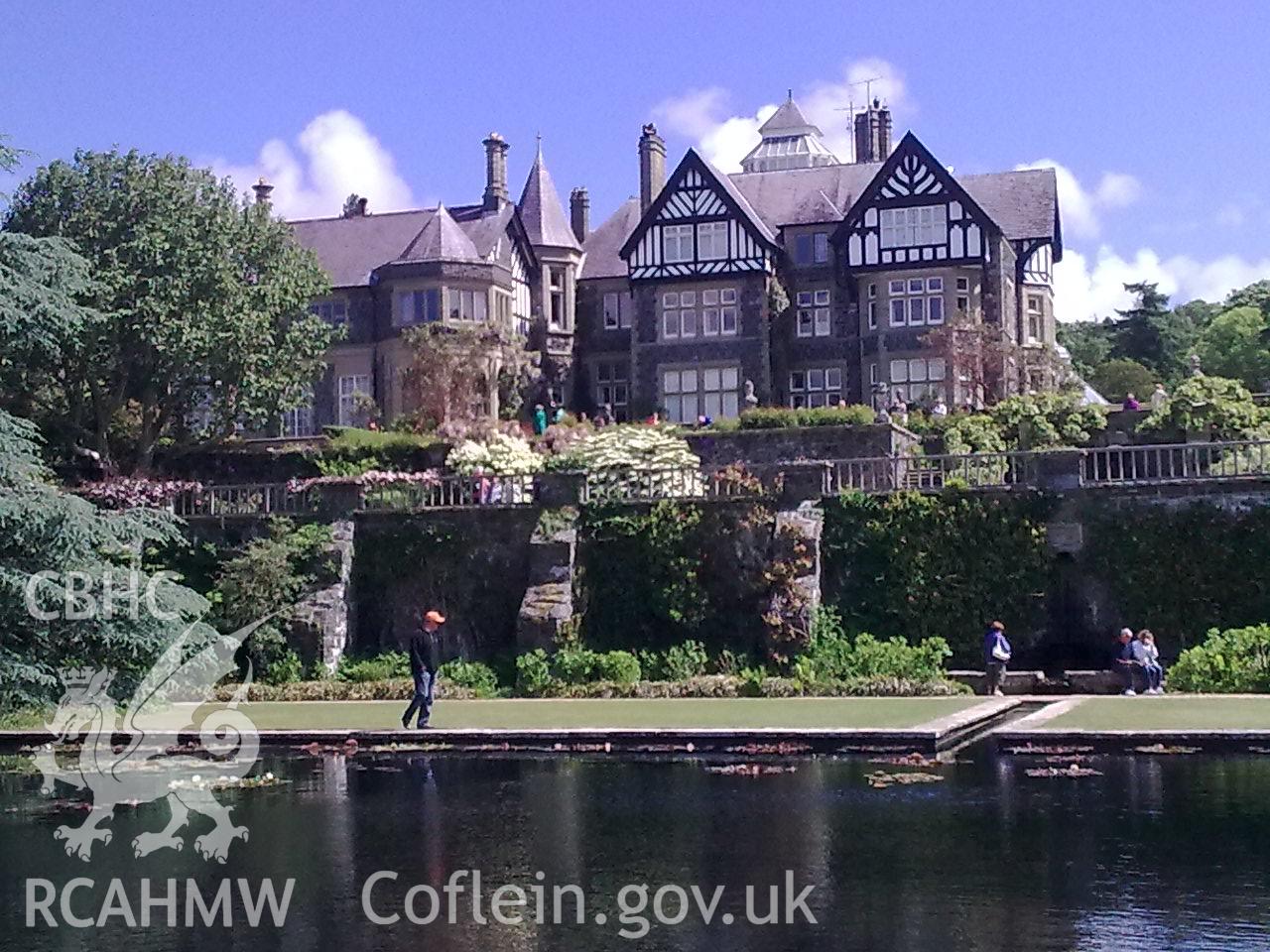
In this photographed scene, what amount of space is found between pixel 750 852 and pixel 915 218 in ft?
123

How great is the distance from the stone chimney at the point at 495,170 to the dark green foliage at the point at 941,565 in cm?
2822

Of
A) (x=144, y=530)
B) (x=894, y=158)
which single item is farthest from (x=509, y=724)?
(x=894, y=158)

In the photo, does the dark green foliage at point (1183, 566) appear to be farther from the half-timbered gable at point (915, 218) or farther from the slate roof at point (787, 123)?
the slate roof at point (787, 123)

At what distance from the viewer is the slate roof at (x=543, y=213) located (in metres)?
54.4

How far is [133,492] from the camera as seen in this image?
112 ft

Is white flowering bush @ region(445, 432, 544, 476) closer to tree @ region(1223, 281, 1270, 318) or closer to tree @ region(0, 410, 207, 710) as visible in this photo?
tree @ region(0, 410, 207, 710)

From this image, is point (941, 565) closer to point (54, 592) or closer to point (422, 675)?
point (422, 675)

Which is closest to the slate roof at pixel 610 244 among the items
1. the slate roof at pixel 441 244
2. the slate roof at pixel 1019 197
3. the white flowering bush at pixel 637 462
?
the slate roof at pixel 441 244

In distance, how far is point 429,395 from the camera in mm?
45438

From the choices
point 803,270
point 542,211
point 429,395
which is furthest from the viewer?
point 542,211

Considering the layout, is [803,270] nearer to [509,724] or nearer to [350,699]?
[350,699]

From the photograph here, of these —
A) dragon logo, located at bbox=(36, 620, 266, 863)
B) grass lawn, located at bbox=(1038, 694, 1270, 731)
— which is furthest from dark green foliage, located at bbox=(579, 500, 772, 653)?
grass lawn, located at bbox=(1038, 694, 1270, 731)

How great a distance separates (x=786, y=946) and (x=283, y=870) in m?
4.81

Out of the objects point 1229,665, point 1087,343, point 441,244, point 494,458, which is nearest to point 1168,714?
point 1229,665
